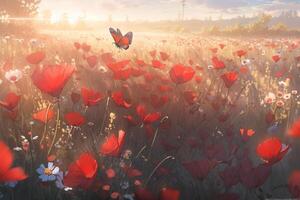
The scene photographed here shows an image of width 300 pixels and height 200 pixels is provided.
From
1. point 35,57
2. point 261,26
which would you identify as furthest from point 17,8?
point 35,57

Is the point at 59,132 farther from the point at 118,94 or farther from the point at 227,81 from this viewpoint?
the point at 227,81

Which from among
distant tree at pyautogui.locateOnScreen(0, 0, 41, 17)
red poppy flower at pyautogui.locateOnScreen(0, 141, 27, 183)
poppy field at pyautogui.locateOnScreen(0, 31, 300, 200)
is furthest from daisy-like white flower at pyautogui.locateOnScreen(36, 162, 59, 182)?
distant tree at pyautogui.locateOnScreen(0, 0, 41, 17)

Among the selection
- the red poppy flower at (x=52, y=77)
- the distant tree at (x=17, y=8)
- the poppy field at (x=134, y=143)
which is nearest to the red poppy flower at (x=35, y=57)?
the poppy field at (x=134, y=143)

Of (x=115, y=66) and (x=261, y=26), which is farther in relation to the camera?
(x=261, y=26)

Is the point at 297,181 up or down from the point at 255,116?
up

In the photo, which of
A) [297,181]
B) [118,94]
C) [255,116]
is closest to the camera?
[297,181]

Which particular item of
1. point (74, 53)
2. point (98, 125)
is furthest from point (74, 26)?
point (98, 125)

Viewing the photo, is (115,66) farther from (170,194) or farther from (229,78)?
(170,194)

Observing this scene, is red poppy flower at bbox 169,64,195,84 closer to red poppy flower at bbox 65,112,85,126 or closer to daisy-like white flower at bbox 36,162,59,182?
red poppy flower at bbox 65,112,85,126
